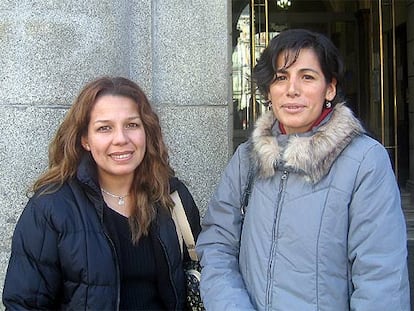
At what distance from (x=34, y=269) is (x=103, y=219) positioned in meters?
0.35

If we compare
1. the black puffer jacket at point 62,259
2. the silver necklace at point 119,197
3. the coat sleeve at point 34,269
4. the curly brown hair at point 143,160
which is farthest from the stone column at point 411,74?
the coat sleeve at point 34,269

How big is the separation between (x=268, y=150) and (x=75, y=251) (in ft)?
2.93

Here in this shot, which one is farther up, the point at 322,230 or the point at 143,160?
the point at 143,160

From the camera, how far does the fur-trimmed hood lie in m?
2.30

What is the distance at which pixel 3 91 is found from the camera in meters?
3.86

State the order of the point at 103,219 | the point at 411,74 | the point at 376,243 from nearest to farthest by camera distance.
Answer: the point at 376,243 → the point at 103,219 → the point at 411,74

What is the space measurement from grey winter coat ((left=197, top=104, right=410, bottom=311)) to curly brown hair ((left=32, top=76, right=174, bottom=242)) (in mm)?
444

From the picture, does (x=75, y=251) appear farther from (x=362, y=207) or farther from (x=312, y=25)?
(x=312, y=25)

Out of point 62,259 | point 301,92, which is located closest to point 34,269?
point 62,259

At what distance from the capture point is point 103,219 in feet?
8.43

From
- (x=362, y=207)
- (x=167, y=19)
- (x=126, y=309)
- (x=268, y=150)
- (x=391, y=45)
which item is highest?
(x=391, y=45)

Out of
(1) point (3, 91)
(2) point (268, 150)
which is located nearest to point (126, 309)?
(2) point (268, 150)

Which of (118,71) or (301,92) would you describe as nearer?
(301,92)

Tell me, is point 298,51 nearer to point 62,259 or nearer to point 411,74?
point 62,259
